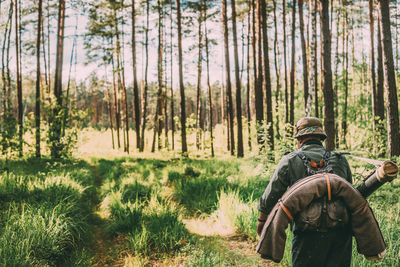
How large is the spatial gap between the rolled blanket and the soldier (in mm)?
108

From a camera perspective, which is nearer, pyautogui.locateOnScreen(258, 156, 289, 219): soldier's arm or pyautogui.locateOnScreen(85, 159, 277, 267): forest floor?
pyautogui.locateOnScreen(258, 156, 289, 219): soldier's arm

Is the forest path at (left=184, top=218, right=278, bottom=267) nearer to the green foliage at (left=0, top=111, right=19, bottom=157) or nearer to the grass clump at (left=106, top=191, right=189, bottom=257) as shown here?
the grass clump at (left=106, top=191, right=189, bottom=257)

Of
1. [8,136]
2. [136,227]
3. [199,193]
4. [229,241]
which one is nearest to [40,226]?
[136,227]

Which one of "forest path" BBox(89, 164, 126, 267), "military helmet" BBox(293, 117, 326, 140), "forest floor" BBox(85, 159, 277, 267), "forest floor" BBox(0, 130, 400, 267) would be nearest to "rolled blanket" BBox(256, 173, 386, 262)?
"military helmet" BBox(293, 117, 326, 140)

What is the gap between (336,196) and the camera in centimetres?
209

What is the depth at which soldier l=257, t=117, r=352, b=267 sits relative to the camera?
219 centimetres

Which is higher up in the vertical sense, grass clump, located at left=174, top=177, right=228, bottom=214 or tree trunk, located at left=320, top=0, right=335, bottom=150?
tree trunk, located at left=320, top=0, right=335, bottom=150

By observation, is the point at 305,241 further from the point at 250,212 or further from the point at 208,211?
the point at 208,211

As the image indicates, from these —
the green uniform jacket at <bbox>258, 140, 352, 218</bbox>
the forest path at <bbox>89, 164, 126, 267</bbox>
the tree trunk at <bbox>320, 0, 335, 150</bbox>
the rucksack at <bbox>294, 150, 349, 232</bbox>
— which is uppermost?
the tree trunk at <bbox>320, 0, 335, 150</bbox>

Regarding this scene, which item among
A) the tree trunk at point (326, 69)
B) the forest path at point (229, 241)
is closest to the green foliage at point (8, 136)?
the forest path at point (229, 241)

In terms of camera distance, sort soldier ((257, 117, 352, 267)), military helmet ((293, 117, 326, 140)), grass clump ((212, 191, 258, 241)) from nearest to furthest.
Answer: soldier ((257, 117, 352, 267)) < military helmet ((293, 117, 326, 140)) < grass clump ((212, 191, 258, 241))

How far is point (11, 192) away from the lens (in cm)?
514

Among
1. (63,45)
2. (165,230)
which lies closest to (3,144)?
(63,45)

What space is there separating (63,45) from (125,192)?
979 cm
